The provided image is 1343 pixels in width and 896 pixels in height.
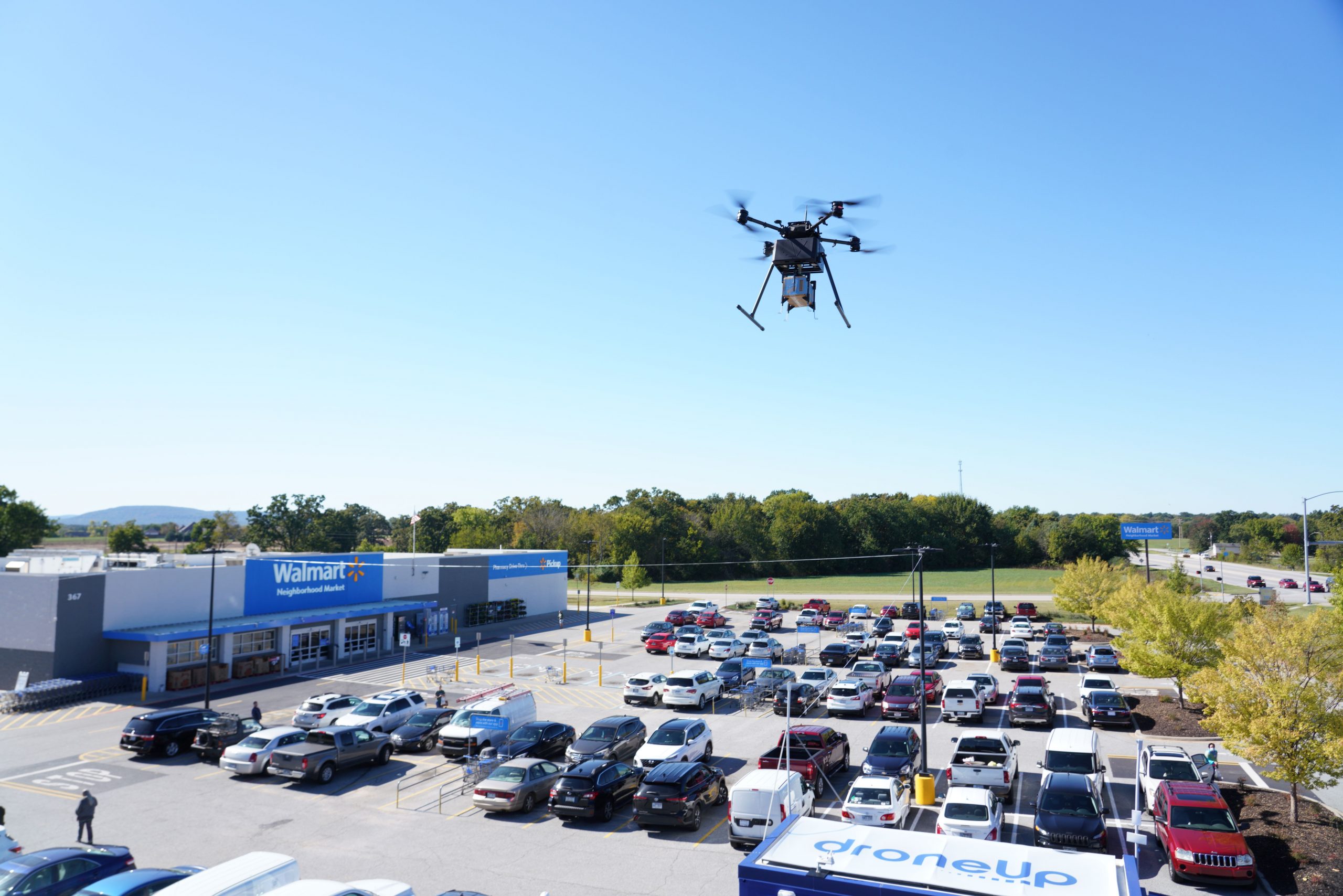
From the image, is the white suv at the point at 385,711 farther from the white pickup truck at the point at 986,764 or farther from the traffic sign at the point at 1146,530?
the traffic sign at the point at 1146,530

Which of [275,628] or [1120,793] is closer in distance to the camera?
[1120,793]

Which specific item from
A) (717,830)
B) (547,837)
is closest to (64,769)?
(547,837)

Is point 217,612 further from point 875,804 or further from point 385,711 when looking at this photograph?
point 875,804

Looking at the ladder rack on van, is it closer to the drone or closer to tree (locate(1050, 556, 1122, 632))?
the drone

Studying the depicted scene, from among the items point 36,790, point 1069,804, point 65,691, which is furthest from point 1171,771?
point 65,691

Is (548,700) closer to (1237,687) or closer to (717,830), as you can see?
(717,830)

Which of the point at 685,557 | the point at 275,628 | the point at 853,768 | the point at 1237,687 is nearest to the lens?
the point at 1237,687

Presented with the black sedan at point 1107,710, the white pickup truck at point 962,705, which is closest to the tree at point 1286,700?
the black sedan at point 1107,710
